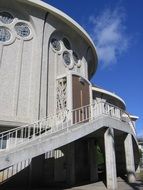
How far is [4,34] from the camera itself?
1648 centimetres

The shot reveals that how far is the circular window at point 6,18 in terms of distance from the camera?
54.9 feet

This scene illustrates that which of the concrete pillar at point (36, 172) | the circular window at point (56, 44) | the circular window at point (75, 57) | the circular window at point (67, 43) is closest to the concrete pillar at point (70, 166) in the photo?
the concrete pillar at point (36, 172)

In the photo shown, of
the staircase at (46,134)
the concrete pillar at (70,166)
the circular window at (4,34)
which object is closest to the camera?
the staircase at (46,134)

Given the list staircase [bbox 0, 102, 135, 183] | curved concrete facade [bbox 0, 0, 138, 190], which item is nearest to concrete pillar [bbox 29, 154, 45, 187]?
curved concrete facade [bbox 0, 0, 138, 190]

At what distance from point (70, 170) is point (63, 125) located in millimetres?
3276

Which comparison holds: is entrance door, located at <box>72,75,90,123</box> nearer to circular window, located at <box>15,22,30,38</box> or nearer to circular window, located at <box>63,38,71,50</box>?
circular window, located at <box>63,38,71,50</box>

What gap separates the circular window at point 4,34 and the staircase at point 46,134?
5.62m

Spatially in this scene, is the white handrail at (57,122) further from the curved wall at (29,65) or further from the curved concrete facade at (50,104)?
the curved wall at (29,65)

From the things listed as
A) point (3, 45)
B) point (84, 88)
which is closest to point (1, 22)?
point (3, 45)

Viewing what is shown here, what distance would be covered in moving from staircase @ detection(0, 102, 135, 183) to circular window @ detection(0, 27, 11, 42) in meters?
5.62

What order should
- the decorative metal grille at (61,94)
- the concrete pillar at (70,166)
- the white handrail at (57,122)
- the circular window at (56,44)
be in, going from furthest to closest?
the circular window at (56,44)
the decorative metal grille at (61,94)
the concrete pillar at (70,166)
the white handrail at (57,122)

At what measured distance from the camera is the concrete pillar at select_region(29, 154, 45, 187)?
14.4m

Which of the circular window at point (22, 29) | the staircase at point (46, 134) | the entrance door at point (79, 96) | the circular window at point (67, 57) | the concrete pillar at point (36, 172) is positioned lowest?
the concrete pillar at point (36, 172)

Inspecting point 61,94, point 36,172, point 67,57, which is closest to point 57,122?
point 61,94
